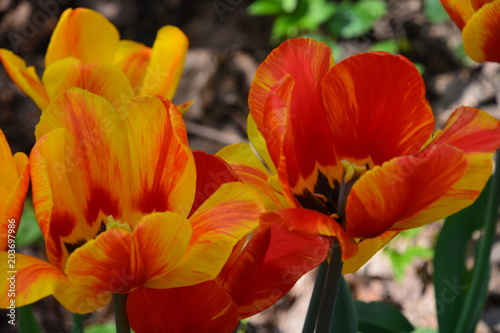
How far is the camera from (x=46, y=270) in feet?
2.11

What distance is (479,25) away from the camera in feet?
3.20

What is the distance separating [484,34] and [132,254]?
599mm

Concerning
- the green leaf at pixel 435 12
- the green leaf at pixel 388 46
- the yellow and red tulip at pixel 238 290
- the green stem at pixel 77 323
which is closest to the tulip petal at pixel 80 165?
the yellow and red tulip at pixel 238 290

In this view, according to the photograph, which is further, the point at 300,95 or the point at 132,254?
the point at 300,95

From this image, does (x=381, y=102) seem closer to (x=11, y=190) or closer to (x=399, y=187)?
(x=399, y=187)

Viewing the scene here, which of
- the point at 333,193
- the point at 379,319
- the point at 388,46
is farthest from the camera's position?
the point at 388,46

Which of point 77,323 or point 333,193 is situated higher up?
point 333,193

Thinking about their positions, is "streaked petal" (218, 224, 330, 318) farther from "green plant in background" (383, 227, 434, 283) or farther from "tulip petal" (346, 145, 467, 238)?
"green plant in background" (383, 227, 434, 283)

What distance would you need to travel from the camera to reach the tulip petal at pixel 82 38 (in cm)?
118

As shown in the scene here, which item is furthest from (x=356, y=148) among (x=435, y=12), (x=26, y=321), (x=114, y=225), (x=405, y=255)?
(x=435, y=12)

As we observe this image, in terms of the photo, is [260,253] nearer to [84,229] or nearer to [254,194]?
[254,194]

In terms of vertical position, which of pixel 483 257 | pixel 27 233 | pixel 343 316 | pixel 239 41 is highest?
pixel 343 316

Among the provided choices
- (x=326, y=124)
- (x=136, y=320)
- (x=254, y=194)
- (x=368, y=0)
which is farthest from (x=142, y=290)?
(x=368, y=0)

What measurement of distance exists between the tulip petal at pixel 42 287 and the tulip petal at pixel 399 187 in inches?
9.1
